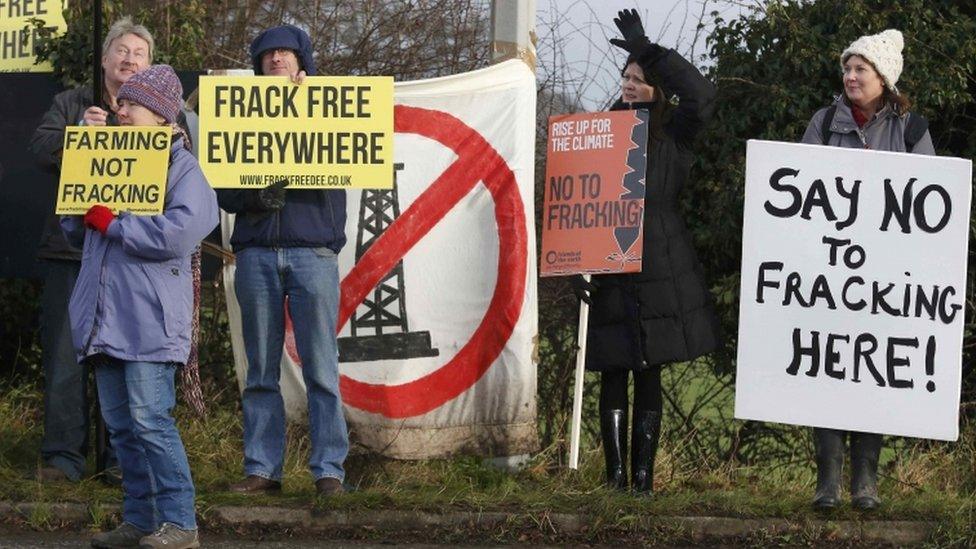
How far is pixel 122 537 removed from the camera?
6.88m

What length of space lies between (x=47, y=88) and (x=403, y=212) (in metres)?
2.01

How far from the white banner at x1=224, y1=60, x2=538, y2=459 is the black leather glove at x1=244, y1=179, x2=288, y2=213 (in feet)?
3.60

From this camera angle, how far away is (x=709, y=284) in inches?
379

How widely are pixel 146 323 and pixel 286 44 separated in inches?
66.0

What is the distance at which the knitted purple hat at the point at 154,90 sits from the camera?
6922 mm

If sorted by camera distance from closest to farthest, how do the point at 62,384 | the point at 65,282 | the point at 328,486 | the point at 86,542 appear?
the point at 86,542
the point at 328,486
the point at 65,282
the point at 62,384

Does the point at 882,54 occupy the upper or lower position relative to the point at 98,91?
upper

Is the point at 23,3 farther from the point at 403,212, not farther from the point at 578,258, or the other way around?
the point at 578,258

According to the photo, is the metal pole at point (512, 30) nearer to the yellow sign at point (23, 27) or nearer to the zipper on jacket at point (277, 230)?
the zipper on jacket at point (277, 230)

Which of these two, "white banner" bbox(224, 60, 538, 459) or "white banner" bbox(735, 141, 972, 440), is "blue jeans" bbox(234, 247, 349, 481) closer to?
"white banner" bbox(224, 60, 538, 459)

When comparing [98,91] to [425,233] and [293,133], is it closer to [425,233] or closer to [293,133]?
[293,133]

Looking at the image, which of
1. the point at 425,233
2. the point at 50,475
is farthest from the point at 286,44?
the point at 50,475

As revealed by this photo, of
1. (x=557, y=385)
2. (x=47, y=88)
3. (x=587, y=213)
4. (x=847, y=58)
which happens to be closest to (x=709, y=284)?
(x=557, y=385)

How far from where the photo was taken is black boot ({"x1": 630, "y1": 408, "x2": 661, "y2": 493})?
26.0ft
